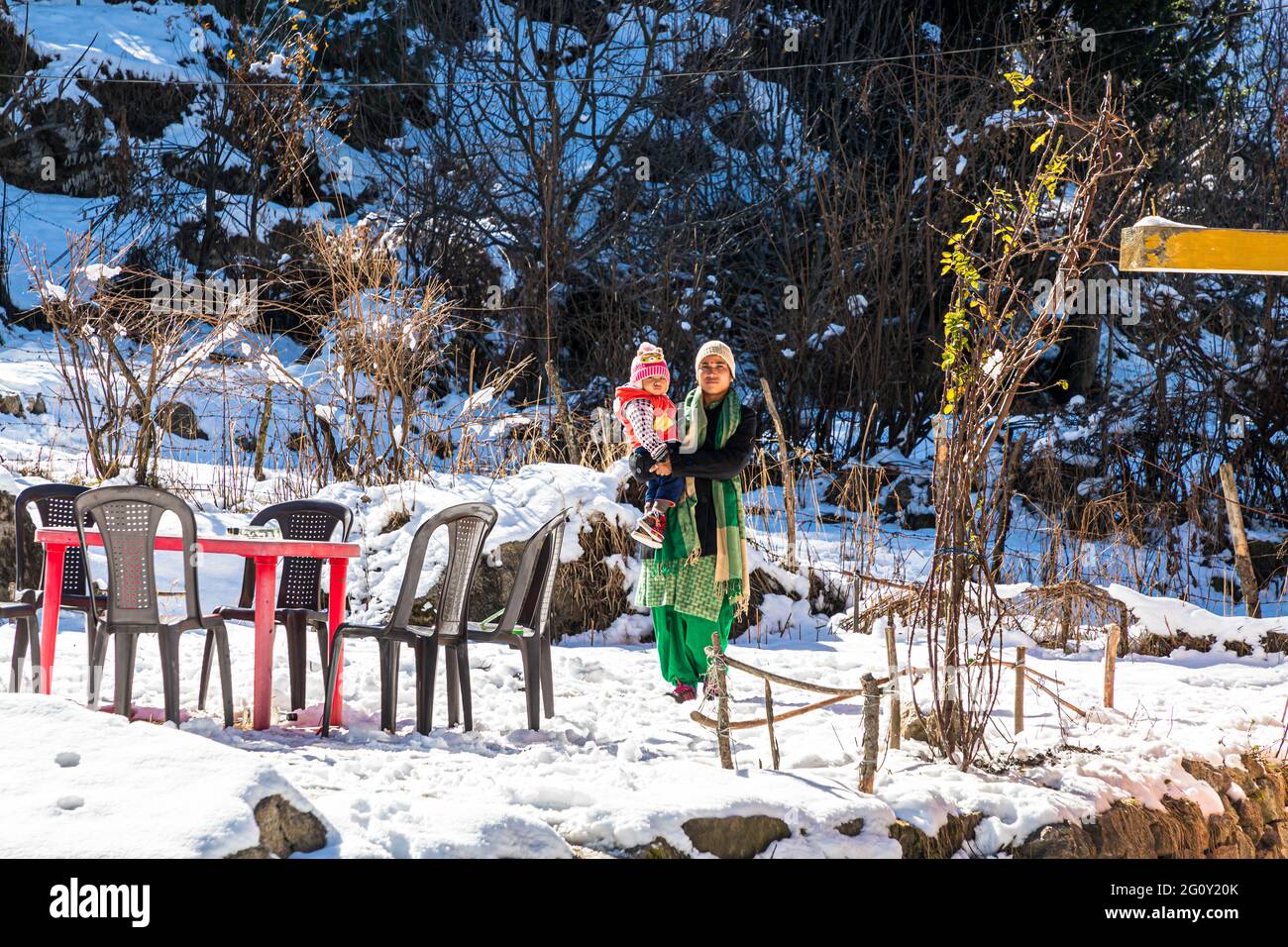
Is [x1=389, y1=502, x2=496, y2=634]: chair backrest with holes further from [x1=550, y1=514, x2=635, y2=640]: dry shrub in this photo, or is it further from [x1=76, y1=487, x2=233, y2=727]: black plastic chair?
[x1=550, y1=514, x2=635, y2=640]: dry shrub

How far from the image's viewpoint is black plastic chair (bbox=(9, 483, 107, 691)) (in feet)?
17.4

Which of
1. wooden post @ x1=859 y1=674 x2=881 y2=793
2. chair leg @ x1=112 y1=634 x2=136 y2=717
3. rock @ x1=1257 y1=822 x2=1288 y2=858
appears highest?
chair leg @ x1=112 y1=634 x2=136 y2=717

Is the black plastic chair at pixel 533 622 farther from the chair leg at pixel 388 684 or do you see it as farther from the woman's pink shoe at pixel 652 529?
the woman's pink shoe at pixel 652 529

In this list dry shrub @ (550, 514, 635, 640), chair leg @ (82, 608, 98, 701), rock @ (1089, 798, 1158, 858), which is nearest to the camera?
rock @ (1089, 798, 1158, 858)

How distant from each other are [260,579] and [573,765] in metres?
1.40

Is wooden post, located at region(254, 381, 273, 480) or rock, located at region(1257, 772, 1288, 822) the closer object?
rock, located at region(1257, 772, 1288, 822)

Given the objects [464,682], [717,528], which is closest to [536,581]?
[464,682]

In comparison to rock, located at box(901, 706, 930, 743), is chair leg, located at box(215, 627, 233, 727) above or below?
above

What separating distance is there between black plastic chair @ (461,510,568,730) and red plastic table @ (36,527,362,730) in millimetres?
Answer: 523

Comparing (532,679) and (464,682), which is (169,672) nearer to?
(464,682)

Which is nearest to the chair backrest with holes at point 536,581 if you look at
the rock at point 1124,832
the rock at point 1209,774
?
the rock at point 1124,832

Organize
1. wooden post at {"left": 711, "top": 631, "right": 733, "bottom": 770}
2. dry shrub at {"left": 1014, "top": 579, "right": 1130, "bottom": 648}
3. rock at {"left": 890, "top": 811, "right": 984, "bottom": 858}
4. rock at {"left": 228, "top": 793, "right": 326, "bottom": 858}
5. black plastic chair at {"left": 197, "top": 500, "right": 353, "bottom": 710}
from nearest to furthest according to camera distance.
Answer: rock at {"left": 228, "top": 793, "right": 326, "bottom": 858}, rock at {"left": 890, "top": 811, "right": 984, "bottom": 858}, wooden post at {"left": 711, "top": 631, "right": 733, "bottom": 770}, black plastic chair at {"left": 197, "top": 500, "right": 353, "bottom": 710}, dry shrub at {"left": 1014, "top": 579, "right": 1130, "bottom": 648}

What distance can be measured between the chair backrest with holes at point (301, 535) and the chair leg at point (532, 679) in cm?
128

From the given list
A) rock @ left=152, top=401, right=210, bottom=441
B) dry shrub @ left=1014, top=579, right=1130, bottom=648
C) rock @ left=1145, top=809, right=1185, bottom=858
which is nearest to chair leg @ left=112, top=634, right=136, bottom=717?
rock @ left=1145, top=809, right=1185, bottom=858
